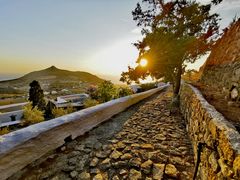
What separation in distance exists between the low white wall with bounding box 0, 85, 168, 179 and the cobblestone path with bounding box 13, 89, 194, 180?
0.19 m

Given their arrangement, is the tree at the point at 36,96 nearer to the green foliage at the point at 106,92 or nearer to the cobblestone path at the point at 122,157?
the green foliage at the point at 106,92

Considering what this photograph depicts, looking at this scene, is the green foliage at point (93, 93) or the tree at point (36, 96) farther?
the green foliage at point (93, 93)

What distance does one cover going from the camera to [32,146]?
11.5ft

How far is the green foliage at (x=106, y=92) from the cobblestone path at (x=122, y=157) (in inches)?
190

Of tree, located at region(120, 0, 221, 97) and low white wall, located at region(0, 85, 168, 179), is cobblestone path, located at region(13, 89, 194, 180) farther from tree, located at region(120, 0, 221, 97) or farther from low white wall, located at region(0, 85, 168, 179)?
tree, located at region(120, 0, 221, 97)

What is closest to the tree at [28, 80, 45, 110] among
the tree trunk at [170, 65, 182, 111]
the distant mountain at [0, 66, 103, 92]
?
the tree trunk at [170, 65, 182, 111]

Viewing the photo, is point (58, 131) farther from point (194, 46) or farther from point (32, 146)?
point (194, 46)

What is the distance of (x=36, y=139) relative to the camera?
3615 mm

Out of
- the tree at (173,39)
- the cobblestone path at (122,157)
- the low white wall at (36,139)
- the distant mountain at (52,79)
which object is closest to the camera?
the low white wall at (36,139)

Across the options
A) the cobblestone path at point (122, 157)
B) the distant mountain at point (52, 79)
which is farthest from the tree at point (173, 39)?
the distant mountain at point (52, 79)

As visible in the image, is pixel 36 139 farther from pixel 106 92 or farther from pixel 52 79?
pixel 52 79

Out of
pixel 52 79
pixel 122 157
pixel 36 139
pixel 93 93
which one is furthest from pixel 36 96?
pixel 52 79

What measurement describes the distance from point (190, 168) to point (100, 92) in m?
8.03

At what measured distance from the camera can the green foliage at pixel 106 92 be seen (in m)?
10.8
